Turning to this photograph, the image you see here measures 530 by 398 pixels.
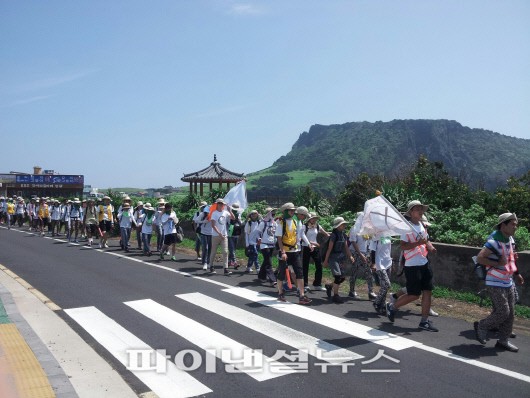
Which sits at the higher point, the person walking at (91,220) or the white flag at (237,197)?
the white flag at (237,197)

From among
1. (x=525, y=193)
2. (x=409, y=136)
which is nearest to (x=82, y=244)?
(x=525, y=193)

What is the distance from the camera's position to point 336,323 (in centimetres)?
725

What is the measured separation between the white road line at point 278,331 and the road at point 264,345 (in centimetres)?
1

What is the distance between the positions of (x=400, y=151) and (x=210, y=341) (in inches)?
6355

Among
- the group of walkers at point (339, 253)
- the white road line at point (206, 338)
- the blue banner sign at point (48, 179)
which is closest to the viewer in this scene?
the white road line at point (206, 338)

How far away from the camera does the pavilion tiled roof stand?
2981 cm

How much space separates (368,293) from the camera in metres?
9.25

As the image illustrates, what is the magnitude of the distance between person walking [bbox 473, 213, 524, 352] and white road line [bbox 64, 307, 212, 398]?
366 cm

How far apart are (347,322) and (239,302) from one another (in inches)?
82.9

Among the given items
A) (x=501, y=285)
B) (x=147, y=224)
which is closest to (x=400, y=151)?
(x=147, y=224)

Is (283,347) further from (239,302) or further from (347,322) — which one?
(239,302)

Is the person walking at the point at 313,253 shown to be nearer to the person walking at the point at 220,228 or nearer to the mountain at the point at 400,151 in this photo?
the person walking at the point at 220,228

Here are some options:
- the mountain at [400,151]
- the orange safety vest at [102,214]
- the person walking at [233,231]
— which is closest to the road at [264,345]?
the person walking at [233,231]

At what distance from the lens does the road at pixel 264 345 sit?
16.2 feet
